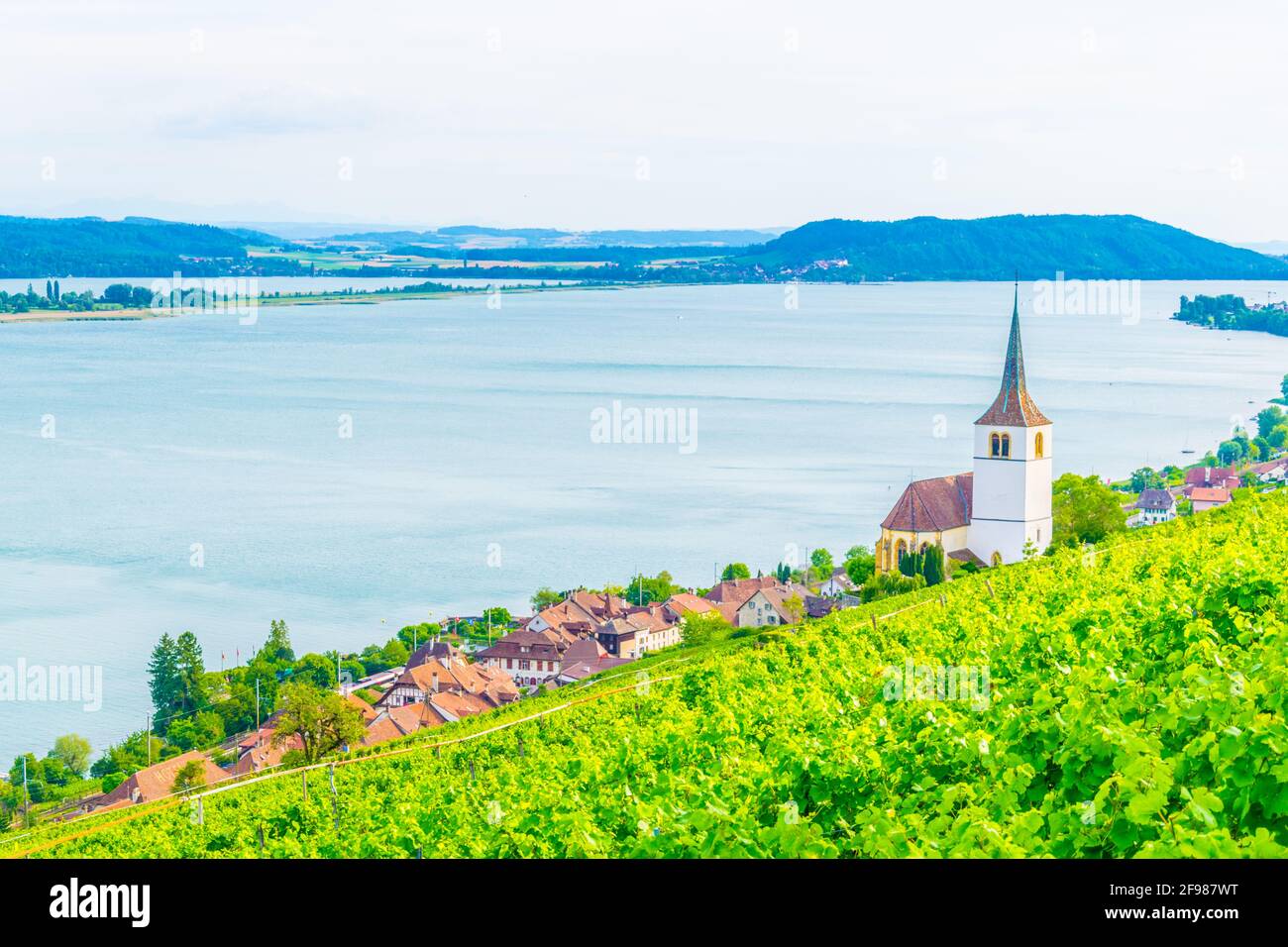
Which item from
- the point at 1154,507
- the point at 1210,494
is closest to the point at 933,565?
the point at 1154,507

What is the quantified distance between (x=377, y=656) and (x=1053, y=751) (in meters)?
35.8

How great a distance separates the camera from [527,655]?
1650 inches

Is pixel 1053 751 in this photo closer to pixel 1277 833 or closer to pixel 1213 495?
pixel 1277 833

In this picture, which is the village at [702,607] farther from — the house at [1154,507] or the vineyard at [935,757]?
the vineyard at [935,757]

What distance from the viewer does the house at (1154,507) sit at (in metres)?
55.5

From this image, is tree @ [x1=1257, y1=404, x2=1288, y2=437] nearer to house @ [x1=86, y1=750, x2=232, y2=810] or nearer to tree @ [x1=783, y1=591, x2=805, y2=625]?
tree @ [x1=783, y1=591, x2=805, y2=625]

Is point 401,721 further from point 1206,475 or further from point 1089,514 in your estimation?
point 1206,475

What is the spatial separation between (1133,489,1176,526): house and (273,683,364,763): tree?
38687 mm

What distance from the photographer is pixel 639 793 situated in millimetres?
7406

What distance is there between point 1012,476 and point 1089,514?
3.04 m

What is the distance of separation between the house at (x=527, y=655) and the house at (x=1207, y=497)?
25.9 metres

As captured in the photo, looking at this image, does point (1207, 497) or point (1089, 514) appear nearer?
point (1089, 514)

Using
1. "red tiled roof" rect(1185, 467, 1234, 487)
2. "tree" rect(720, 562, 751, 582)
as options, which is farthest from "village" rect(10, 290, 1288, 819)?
"red tiled roof" rect(1185, 467, 1234, 487)
